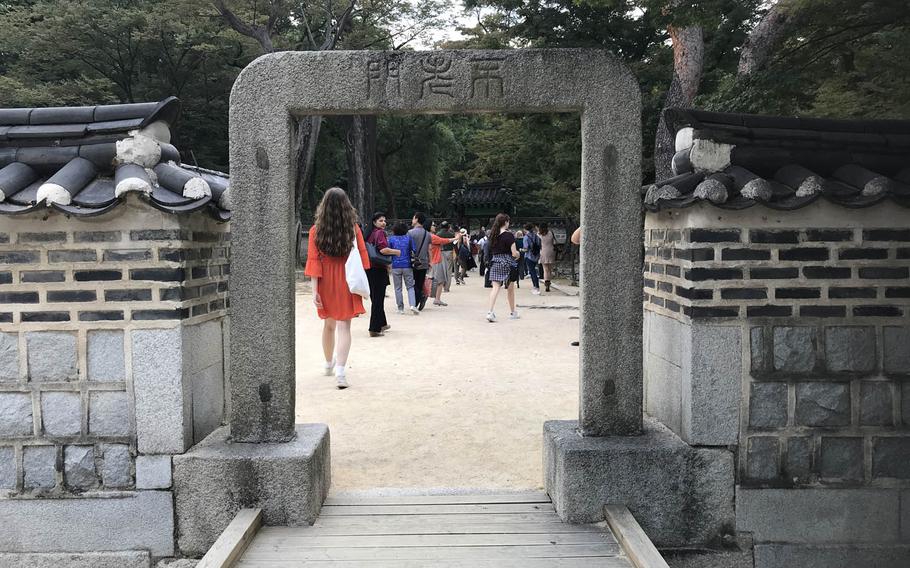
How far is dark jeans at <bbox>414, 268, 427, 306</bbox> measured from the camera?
12.0m

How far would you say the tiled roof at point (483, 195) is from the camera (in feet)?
94.5

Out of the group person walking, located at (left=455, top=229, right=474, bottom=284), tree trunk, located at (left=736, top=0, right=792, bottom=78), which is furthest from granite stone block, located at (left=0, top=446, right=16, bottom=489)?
person walking, located at (left=455, top=229, right=474, bottom=284)

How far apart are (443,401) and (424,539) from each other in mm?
2953

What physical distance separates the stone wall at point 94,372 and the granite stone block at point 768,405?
289 centimetres

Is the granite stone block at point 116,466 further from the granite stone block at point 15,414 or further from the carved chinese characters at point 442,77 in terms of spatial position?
the carved chinese characters at point 442,77

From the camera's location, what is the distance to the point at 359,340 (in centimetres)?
944

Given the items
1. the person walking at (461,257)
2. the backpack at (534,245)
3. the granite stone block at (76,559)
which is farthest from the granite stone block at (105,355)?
the person walking at (461,257)

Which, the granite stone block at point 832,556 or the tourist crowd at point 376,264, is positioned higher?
the tourist crowd at point 376,264

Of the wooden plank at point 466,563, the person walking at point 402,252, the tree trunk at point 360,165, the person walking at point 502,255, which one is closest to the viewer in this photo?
the wooden plank at point 466,563

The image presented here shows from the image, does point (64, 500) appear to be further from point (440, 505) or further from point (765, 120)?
point (765, 120)

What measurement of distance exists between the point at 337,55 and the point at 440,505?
2.47 meters

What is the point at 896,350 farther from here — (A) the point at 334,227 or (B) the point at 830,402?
(A) the point at 334,227

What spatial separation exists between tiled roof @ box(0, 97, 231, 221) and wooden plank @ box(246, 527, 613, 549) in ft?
5.49

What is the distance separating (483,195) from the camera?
29516 millimetres
